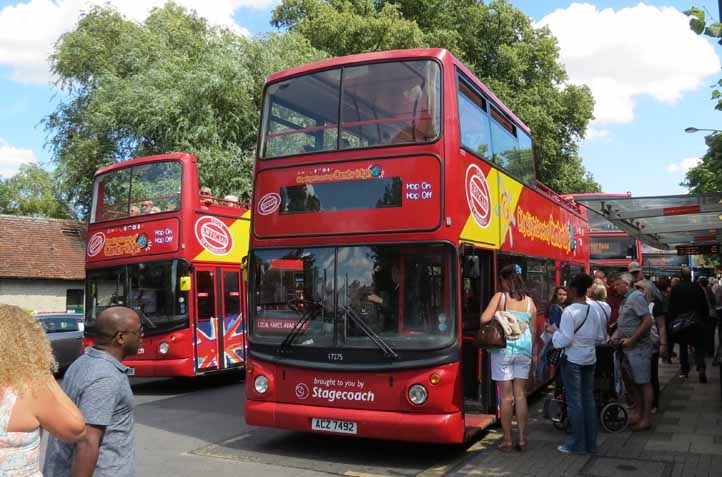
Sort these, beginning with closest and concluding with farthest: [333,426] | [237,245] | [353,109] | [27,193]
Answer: [333,426] → [353,109] → [237,245] → [27,193]

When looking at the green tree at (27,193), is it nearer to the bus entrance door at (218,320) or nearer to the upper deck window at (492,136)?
the bus entrance door at (218,320)

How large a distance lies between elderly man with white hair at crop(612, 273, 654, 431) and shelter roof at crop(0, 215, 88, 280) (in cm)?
2613

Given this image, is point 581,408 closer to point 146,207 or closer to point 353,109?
point 353,109

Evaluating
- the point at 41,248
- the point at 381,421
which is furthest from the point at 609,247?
the point at 41,248

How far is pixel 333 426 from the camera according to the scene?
23.7 feet

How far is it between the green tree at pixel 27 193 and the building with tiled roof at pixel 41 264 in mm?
34442

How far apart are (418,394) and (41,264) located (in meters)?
27.2

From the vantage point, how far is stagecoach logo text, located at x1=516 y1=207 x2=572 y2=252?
10.2m

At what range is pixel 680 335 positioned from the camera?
12.1 m

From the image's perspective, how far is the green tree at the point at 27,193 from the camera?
210 feet

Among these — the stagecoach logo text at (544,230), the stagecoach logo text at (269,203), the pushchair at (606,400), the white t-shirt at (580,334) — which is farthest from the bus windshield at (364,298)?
the stagecoach logo text at (544,230)

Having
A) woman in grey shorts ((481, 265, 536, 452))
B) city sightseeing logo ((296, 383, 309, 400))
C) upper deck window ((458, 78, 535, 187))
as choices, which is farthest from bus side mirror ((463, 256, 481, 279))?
city sightseeing logo ((296, 383, 309, 400))

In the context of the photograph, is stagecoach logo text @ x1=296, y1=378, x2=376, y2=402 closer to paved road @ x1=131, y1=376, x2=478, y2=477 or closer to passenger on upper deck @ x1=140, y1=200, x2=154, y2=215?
paved road @ x1=131, y1=376, x2=478, y2=477

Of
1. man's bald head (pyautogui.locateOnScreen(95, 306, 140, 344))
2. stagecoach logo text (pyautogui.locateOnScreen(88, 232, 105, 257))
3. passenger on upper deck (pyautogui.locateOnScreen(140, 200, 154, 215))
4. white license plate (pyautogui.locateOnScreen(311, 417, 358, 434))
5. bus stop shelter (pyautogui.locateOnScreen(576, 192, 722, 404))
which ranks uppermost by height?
passenger on upper deck (pyautogui.locateOnScreen(140, 200, 154, 215))
